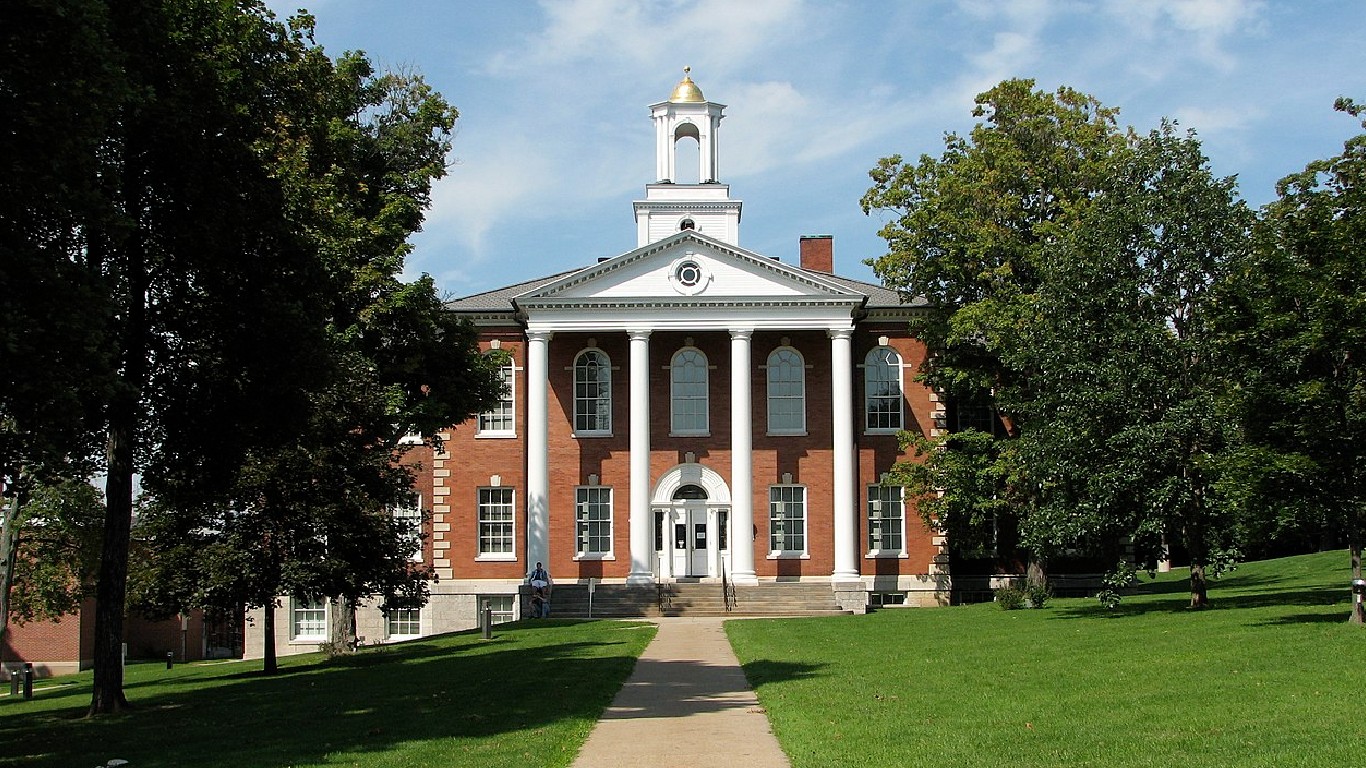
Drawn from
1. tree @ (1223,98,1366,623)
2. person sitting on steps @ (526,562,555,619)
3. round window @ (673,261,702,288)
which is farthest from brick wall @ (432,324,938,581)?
tree @ (1223,98,1366,623)

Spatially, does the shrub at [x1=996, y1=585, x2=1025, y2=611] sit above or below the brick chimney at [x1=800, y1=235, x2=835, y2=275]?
below

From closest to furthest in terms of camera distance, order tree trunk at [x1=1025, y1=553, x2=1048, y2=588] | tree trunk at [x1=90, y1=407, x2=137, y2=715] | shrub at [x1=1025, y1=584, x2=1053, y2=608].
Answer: tree trunk at [x1=90, y1=407, x2=137, y2=715], shrub at [x1=1025, y1=584, x2=1053, y2=608], tree trunk at [x1=1025, y1=553, x2=1048, y2=588]

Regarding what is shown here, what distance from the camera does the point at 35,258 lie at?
45.1 ft

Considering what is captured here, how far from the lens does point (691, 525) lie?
43.1 m

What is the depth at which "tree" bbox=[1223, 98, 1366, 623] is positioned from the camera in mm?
20438

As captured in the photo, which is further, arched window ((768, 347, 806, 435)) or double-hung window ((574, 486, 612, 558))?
arched window ((768, 347, 806, 435))

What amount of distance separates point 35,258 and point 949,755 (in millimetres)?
10117

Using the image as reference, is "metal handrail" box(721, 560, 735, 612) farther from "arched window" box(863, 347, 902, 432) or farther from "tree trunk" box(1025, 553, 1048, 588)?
"tree trunk" box(1025, 553, 1048, 588)

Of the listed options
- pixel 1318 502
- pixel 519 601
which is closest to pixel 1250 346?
pixel 1318 502

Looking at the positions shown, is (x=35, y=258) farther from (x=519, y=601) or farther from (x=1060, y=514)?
(x=519, y=601)

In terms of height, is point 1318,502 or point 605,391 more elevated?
point 605,391

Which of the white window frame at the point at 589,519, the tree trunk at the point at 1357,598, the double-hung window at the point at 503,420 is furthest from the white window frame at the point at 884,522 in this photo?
the tree trunk at the point at 1357,598

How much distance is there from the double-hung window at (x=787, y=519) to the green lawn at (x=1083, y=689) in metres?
14.4

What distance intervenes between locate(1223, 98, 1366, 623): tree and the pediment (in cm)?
1964
